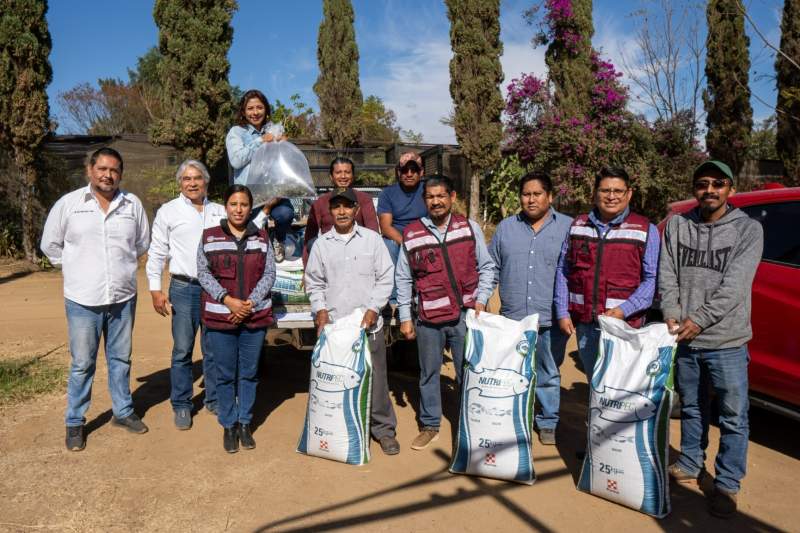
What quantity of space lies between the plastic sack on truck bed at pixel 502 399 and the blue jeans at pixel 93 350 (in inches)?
96.5

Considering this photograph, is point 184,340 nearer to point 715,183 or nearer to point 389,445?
point 389,445

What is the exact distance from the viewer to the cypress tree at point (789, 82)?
13.1 m

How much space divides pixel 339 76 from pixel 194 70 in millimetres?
5126

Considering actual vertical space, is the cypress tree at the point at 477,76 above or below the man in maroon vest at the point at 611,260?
above

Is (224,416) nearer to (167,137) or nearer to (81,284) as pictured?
(81,284)

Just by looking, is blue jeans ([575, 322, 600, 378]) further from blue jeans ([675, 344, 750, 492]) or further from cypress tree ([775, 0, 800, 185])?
cypress tree ([775, 0, 800, 185])

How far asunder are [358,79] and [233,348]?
13.8 meters

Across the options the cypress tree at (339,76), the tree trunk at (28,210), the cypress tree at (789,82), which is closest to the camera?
the tree trunk at (28,210)

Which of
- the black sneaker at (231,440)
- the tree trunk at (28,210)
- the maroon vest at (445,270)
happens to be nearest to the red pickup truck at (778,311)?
the maroon vest at (445,270)

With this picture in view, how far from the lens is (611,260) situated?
3480mm

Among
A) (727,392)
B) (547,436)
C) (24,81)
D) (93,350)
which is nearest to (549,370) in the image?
(547,436)

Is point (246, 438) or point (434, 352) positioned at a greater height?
point (434, 352)

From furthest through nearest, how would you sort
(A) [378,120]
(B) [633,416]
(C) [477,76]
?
(A) [378,120] → (C) [477,76] → (B) [633,416]

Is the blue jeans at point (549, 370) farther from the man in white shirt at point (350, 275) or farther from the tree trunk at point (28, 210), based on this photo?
the tree trunk at point (28, 210)
